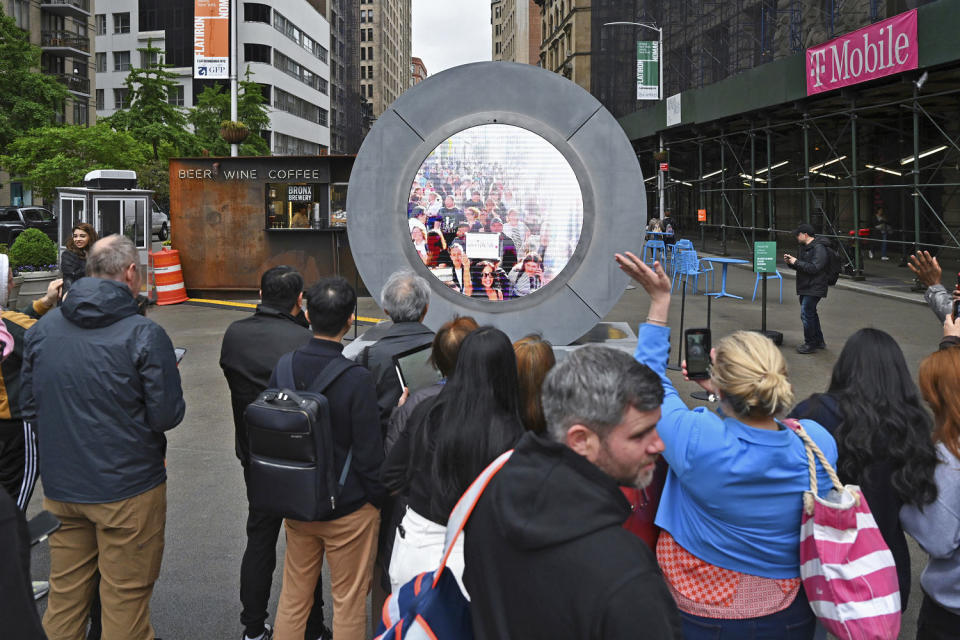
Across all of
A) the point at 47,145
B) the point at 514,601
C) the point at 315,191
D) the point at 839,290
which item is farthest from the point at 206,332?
the point at 47,145

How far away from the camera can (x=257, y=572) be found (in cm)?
391

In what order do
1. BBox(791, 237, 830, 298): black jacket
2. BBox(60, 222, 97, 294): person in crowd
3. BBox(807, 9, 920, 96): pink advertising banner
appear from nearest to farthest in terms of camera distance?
BBox(60, 222, 97, 294): person in crowd < BBox(791, 237, 830, 298): black jacket < BBox(807, 9, 920, 96): pink advertising banner

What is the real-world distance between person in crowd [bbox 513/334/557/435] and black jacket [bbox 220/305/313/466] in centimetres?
143

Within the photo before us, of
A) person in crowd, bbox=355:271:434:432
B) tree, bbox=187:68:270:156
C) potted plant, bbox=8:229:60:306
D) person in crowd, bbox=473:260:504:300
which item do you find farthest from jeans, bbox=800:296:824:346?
tree, bbox=187:68:270:156

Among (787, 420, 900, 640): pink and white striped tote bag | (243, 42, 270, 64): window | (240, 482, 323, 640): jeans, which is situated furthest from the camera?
(243, 42, 270, 64): window

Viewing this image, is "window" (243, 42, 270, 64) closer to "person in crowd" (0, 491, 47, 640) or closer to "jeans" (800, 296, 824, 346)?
"jeans" (800, 296, 824, 346)

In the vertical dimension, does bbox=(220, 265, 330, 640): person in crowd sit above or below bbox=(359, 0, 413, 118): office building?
below

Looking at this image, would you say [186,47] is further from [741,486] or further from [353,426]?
[741,486]

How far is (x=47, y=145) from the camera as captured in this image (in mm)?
23516

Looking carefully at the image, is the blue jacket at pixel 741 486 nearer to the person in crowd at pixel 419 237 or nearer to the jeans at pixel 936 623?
the jeans at pixel 936 623

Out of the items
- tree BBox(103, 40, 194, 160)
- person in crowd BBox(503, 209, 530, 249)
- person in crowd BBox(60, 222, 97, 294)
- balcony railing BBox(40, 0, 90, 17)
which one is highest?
balcony railing BBox(40, 0, 90, 17)

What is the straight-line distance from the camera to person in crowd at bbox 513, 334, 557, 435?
299cm

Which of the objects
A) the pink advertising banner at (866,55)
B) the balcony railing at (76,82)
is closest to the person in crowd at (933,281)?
the pink advertising banner at (866,55)

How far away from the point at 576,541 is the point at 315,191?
14.7m
